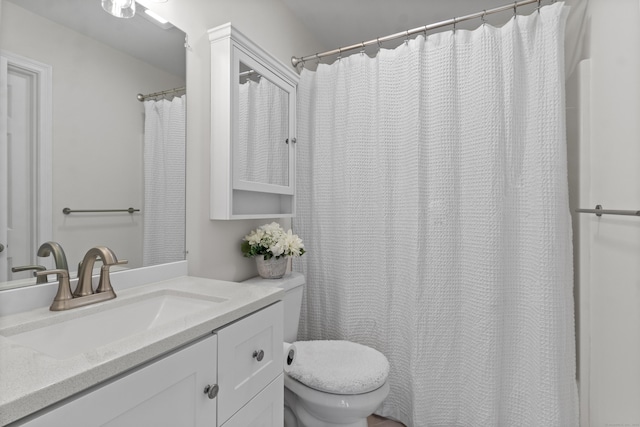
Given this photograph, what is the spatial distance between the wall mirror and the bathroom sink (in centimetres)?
17

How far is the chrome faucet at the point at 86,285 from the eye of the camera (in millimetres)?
827

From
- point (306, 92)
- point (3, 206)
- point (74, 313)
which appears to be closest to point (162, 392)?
point (74, 313)

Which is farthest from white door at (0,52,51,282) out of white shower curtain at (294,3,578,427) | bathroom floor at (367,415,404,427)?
bathroom floor at (367,415,404,427)

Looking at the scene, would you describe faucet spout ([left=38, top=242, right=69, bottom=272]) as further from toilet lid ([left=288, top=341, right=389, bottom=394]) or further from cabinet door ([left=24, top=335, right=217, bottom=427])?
toilet lid ([left=288, top=341, right=389, bottom=394])

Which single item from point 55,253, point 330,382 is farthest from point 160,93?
point 330,382

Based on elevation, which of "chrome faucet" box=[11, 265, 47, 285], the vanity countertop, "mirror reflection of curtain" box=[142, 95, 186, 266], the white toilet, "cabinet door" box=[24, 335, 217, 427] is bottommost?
the white toilet

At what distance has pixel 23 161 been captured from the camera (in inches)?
32.3

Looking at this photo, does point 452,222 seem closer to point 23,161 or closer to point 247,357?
point 247,357

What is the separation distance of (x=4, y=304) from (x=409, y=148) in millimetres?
1617

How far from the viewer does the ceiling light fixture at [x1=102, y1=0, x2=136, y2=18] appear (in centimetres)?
102

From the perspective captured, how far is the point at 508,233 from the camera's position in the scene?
4.71 ft

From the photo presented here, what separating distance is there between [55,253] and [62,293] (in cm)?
12

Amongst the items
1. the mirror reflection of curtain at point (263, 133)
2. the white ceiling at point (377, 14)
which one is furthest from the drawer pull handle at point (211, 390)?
the white ceiling at point (377, 14)

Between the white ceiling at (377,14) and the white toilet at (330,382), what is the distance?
1.65 m
